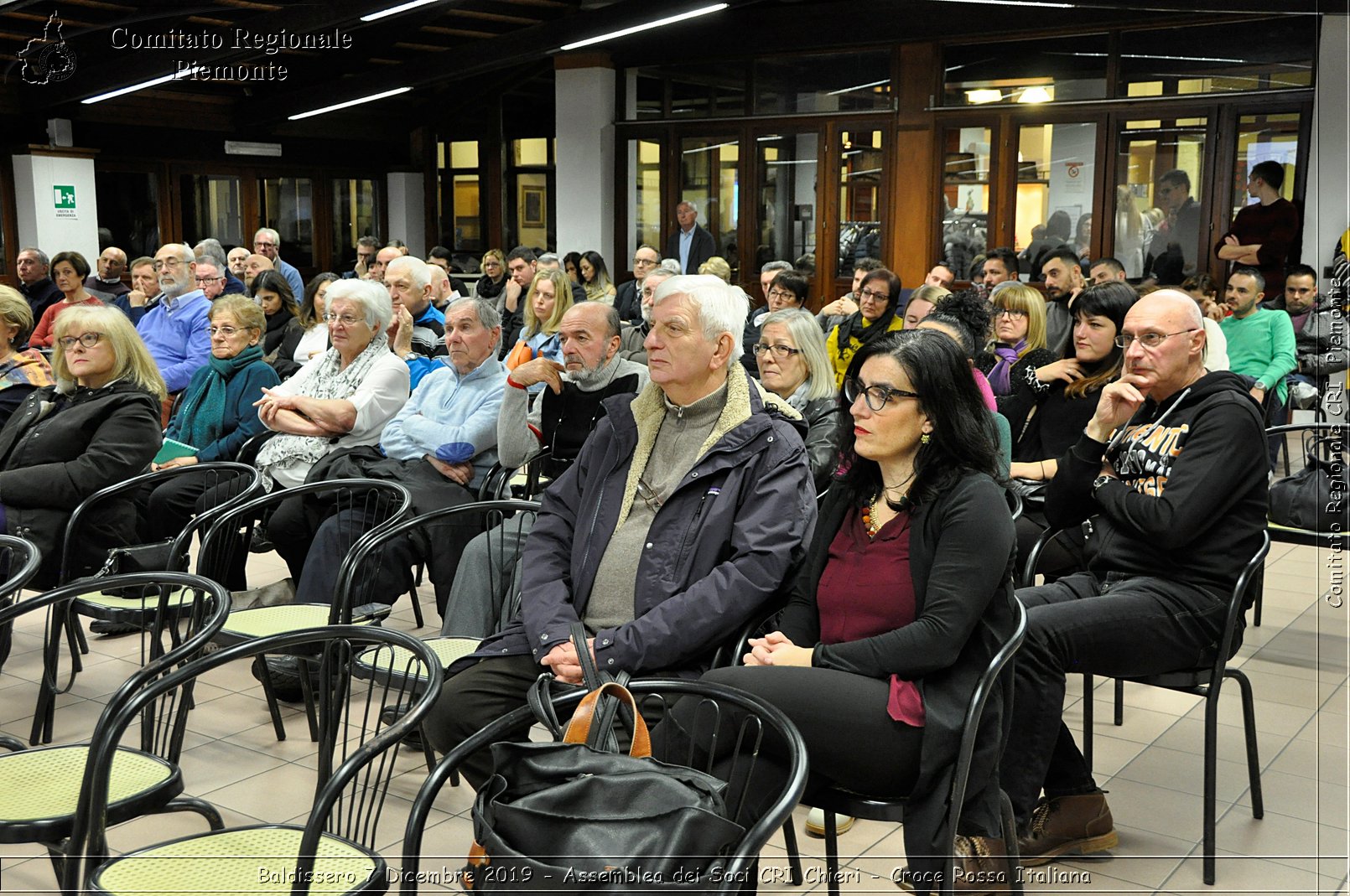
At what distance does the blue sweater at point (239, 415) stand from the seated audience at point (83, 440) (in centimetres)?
61

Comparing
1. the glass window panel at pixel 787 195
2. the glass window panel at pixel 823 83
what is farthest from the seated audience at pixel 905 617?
the glass window panel at pixel 787 195

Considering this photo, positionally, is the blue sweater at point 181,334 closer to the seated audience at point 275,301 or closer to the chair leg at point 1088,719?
the seated audience at point 275,301

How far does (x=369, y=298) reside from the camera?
168 inches

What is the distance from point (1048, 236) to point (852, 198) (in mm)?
2097

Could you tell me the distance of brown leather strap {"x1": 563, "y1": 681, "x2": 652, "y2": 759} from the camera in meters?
1.90

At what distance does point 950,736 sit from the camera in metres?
2.15

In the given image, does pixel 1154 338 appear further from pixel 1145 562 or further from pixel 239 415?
pixel 239 415

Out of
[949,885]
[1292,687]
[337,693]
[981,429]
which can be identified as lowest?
[1292,687]

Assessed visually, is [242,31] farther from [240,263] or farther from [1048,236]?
[1048,236]

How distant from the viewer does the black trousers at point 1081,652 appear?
264 centimetres

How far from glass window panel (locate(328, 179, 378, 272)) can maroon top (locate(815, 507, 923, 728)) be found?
15.5 meters

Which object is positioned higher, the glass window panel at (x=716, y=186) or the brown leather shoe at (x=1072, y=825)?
the glass window panel at (x=716, y=186)

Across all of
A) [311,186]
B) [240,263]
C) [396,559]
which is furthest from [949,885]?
[311,186]

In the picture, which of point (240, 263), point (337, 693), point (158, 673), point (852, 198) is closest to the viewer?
point (158, 673)
